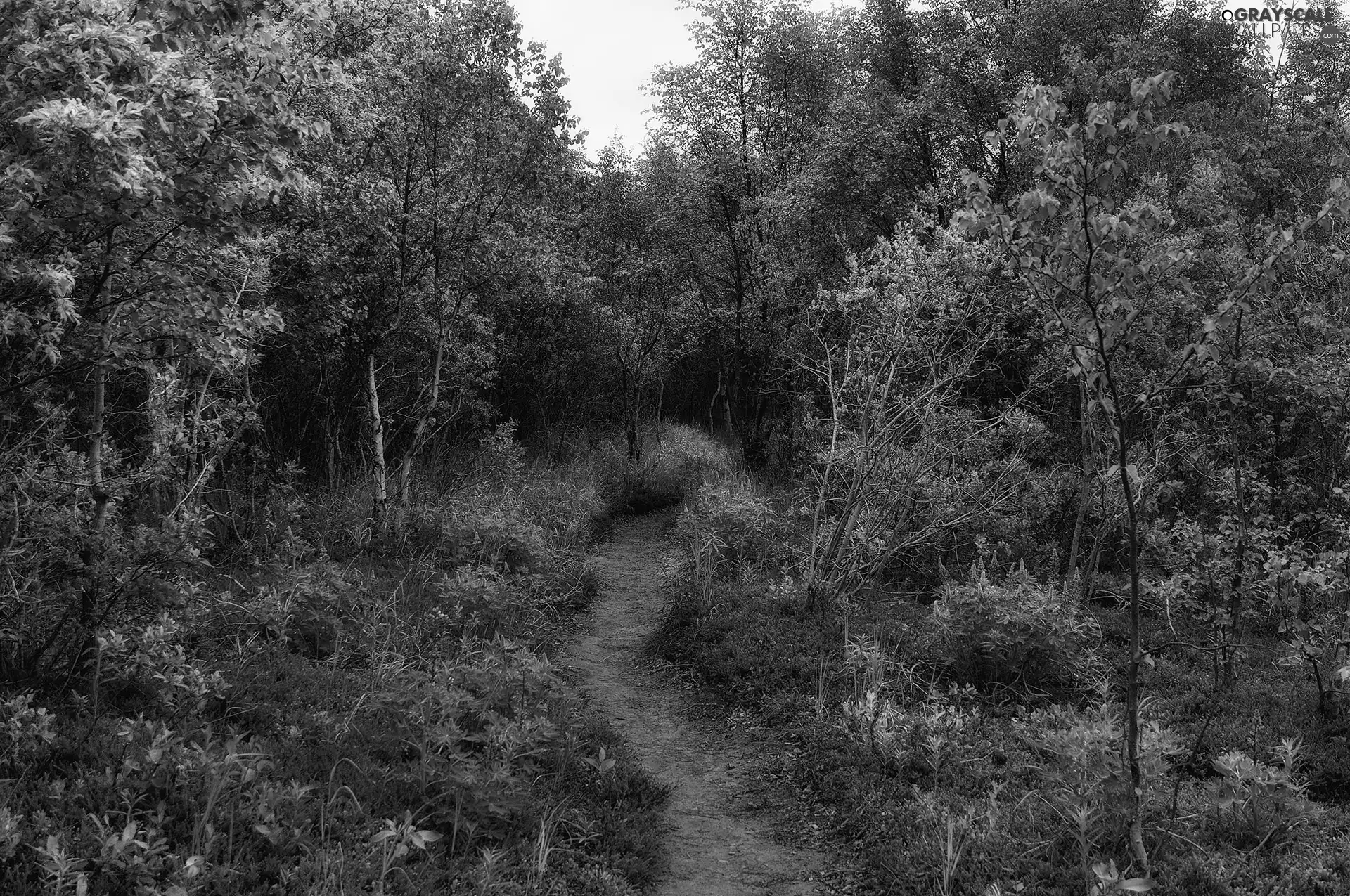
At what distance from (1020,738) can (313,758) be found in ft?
15.4

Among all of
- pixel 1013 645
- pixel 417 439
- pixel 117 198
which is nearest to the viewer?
pixel 117 198

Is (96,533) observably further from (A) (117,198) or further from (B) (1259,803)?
(B) (1259,803)

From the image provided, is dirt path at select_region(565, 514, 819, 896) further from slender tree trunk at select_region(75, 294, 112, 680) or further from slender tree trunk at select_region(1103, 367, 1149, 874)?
slender tree trunk at select_region(75, 294, 112, 680)

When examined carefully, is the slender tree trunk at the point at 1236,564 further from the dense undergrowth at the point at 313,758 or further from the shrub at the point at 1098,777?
the dense undergrowth at the point at 313,758

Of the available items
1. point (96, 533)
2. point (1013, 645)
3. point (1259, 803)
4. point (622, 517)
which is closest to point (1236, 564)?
point (1013, 645)

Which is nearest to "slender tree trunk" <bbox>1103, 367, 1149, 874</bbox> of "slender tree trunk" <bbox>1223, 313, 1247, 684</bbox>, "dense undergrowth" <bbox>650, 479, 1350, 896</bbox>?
"dense undergrowth" <bbox>650, 479, 1350, 896</bbox>

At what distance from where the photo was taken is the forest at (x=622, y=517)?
397cm

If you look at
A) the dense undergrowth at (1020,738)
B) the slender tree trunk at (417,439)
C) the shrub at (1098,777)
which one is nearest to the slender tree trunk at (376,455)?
the slender tree trunk at (417,439)

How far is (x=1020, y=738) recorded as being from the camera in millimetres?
6055

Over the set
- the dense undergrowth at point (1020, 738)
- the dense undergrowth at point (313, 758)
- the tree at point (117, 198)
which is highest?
the tree at point (117, 198)

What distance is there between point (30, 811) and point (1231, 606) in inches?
365

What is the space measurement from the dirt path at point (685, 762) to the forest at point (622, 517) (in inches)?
2.0

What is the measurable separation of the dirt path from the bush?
79.1 inches

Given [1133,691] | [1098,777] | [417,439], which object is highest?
[417,439]
